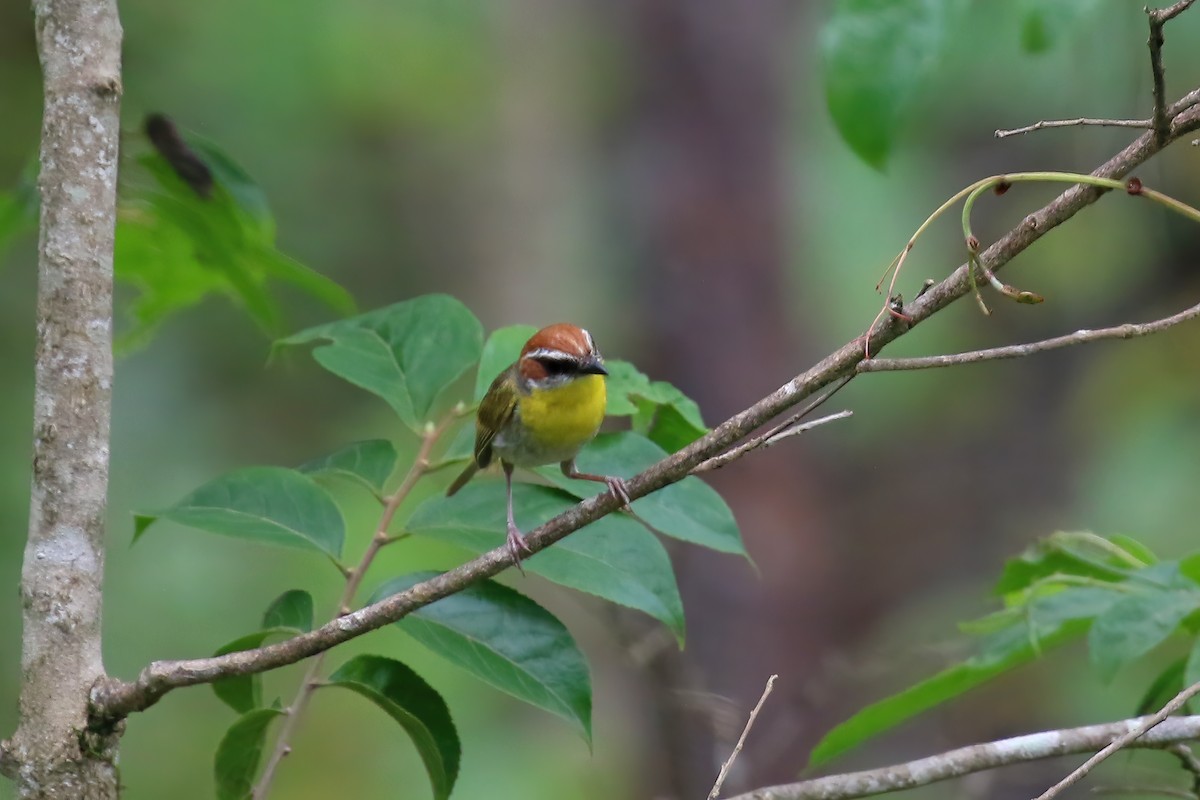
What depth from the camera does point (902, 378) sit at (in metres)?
8.66

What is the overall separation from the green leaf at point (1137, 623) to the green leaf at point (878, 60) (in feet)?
3.43

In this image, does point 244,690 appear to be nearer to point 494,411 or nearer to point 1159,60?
point 494,411

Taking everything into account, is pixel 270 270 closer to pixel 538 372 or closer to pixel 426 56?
pixel 538 372

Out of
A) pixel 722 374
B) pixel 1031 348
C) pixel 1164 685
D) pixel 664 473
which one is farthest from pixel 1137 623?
pixel 722 374

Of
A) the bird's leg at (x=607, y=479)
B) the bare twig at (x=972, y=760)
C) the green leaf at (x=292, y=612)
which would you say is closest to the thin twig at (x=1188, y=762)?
the bare twig at (x=972, y=760)

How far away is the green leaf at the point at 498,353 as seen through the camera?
2.68m

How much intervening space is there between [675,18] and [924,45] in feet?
19.2

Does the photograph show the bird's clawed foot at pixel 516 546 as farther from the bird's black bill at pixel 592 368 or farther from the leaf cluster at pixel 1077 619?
the leaf cluster at pixel 1077 619

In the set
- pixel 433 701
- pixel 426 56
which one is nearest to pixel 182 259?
pixel 433 701

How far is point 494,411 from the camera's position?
9.77 feet

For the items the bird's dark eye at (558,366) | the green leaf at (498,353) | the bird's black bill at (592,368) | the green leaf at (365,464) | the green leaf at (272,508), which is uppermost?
the bird's dark eye at (558,366)

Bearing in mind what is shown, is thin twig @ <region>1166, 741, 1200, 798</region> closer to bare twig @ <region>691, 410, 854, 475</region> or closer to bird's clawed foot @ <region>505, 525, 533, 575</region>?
bare twig @ <region>691, 410, 854, 475</region>

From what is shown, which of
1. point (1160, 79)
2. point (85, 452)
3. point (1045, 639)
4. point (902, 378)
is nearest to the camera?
point (1160, 79)

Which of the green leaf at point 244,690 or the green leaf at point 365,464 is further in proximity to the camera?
the green leaf at point 365,464
